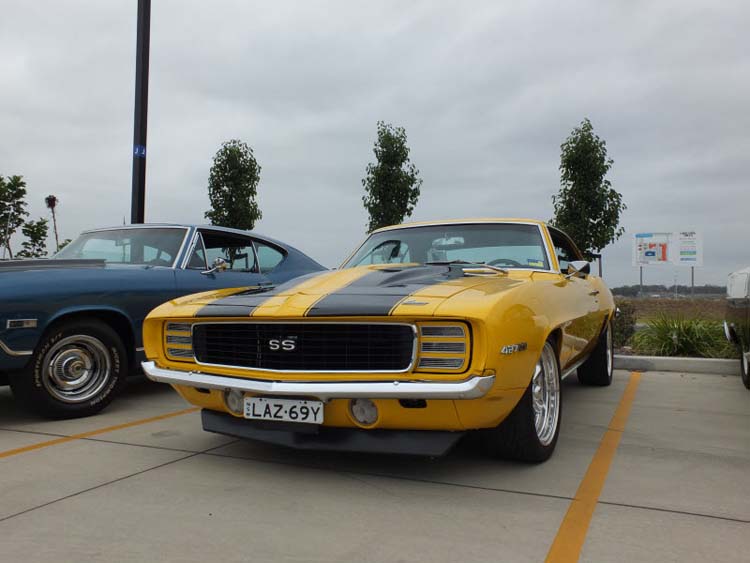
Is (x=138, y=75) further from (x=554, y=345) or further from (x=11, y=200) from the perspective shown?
(x=11, y=200)

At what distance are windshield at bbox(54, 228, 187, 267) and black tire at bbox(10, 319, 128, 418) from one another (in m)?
1.07

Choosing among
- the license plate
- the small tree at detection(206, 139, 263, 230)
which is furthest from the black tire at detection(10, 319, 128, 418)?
the small tree at detection(206, 139, 263, 230)

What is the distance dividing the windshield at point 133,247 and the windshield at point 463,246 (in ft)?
6.19

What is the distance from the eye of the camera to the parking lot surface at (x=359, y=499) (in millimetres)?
2373

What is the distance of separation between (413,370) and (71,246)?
4419mm

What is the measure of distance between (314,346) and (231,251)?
3.44 m

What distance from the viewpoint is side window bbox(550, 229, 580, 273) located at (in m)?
5.19

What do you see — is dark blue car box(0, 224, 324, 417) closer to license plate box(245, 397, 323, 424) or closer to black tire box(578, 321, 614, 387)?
license plate box(245, 397, 323, 424)

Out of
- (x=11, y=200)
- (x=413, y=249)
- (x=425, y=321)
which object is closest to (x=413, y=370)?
(x=425, y=321)

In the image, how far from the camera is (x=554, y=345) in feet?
12.4

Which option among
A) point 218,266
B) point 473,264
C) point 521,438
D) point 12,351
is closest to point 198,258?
point 218,266

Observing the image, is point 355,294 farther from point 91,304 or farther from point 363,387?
point 91,304

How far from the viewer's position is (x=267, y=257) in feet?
21.8

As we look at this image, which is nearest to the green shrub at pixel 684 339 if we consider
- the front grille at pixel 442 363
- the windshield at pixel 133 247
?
the windshield at pixel 133 247
